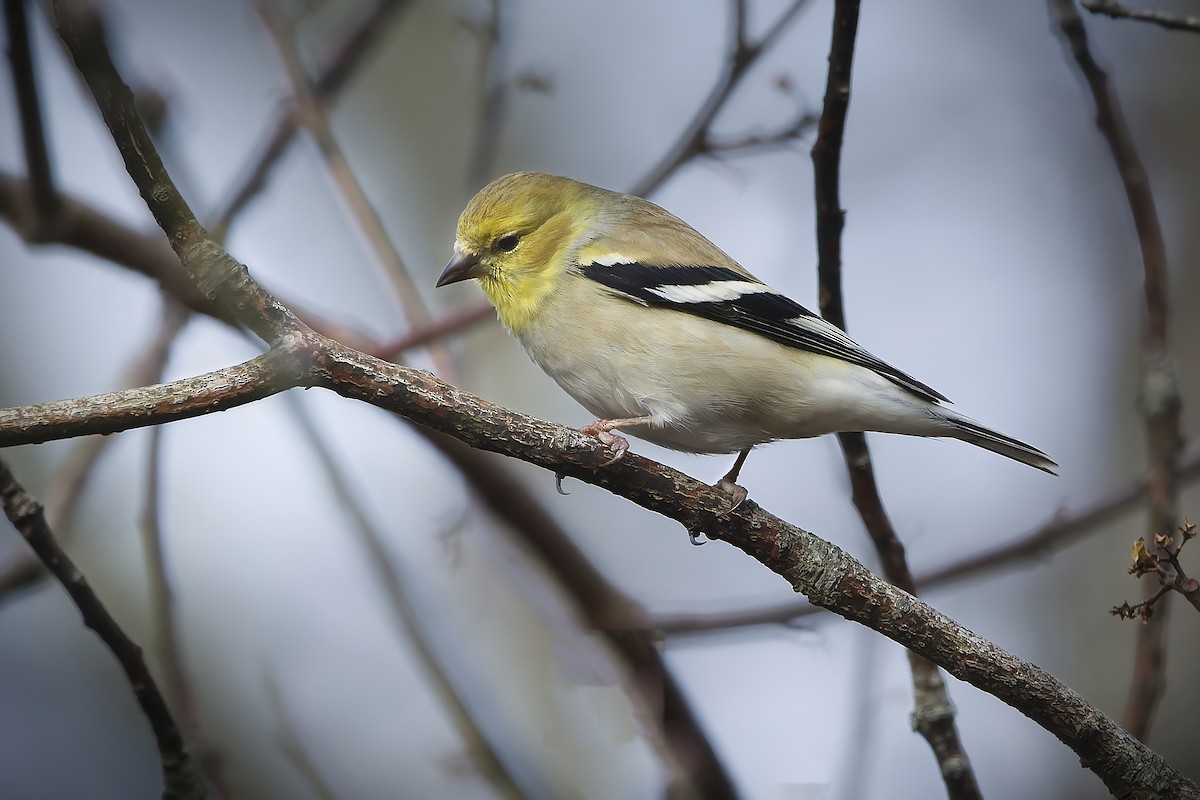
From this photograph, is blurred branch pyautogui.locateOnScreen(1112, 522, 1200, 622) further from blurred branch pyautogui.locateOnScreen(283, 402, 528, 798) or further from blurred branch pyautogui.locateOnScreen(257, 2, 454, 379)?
blurred branch pyautogui.locateOnScreen(257, 2, 454, 379)

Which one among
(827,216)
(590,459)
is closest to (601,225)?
(827,216)

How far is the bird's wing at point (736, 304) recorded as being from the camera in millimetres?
4207

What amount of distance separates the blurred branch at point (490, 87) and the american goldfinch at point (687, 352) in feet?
2.51

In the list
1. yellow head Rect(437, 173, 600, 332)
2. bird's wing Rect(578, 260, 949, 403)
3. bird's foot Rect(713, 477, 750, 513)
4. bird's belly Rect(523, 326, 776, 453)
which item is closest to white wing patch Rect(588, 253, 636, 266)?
bird's wing Rect(578, 260, 949, 403)

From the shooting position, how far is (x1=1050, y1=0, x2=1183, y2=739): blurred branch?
11.6ft

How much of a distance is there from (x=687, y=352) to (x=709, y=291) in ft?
1.49

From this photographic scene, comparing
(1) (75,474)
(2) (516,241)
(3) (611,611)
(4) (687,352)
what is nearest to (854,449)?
(4) (687,352)

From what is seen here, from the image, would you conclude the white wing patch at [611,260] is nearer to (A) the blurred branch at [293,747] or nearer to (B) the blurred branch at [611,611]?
(B) the blurred branch at [611,611]

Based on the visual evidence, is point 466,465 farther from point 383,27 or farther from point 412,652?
point 383,27

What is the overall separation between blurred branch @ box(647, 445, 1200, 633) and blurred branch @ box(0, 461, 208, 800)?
1.84 m

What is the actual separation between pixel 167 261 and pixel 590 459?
232 cm

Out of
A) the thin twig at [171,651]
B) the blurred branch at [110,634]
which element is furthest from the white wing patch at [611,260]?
the blurred branch at [110,634]

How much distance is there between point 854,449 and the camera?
3.75 metres

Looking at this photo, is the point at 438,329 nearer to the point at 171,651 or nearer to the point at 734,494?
the point at 171,651
